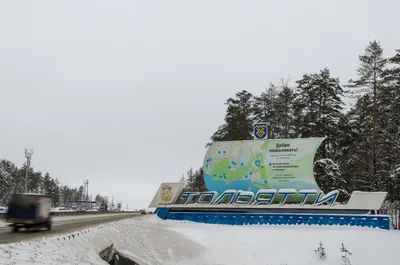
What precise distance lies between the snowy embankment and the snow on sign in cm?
131

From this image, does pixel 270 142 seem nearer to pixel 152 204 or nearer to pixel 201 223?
pixel 201 223

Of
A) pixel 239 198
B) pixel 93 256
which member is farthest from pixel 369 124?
pixel 93 256

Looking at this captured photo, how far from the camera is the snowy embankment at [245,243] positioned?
2086cm

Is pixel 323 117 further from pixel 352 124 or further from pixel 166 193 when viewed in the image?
pixel 166 193

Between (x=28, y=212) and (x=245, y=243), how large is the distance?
13.8 meters

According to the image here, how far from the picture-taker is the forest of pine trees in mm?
37375

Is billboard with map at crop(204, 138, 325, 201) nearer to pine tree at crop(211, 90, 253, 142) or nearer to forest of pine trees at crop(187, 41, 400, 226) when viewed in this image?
forest of pine trees at crop(187, 41, 400, 226)

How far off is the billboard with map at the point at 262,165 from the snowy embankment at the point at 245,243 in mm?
4055

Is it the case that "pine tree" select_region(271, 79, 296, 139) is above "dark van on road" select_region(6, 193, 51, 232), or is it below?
above

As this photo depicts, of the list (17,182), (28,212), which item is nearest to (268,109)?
(28,212)

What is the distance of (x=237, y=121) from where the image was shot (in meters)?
55.8

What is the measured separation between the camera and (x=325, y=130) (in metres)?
42.0

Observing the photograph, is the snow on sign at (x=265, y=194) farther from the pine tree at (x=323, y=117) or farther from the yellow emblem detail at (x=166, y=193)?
the pine tree at (x=323, y=117)

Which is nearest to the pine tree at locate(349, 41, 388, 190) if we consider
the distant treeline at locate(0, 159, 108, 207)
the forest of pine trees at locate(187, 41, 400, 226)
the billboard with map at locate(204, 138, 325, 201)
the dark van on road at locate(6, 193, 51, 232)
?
the forest of pine trees at locate(187, 41, 400, 226)
